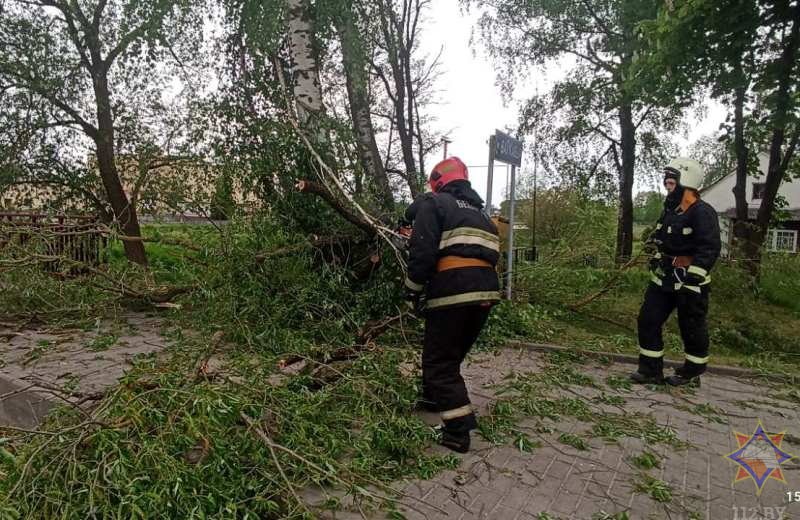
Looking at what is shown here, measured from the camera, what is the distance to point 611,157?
1480 centimetres

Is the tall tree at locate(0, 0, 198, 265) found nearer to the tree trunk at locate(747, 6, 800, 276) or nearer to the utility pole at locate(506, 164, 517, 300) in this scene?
the utility pole at locate(506, 164, 517, 300)

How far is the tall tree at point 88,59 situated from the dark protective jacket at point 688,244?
273 inches

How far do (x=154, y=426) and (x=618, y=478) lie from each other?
2361 mm

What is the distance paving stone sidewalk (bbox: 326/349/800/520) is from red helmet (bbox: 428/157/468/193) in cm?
155

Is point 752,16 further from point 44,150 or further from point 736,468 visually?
point 44,150

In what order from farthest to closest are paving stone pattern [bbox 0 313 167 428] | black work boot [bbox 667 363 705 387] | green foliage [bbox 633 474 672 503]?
black work boot [bbox 667 363 705 387]
paving stone pattern [bbox 0 313 167 428]
green foliage [bbox 633 474 672 503]

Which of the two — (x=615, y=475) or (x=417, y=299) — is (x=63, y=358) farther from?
(x=615, y=475)

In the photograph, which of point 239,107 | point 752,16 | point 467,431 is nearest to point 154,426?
point 467,431

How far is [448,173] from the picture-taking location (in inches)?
130

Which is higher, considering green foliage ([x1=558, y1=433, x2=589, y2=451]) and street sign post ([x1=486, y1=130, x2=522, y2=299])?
street sign post ([x1=486, y1=130, x2=522, y2=299])

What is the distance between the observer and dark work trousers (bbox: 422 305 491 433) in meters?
3.01

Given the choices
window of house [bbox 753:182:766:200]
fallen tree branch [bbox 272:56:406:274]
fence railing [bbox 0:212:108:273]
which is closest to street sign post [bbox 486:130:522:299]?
fallen tree branch [bbox 272:56:406:274]

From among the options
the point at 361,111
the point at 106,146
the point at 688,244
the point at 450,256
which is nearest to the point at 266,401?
the point at 450,256

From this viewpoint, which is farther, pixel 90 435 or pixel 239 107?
pixel 239 107
